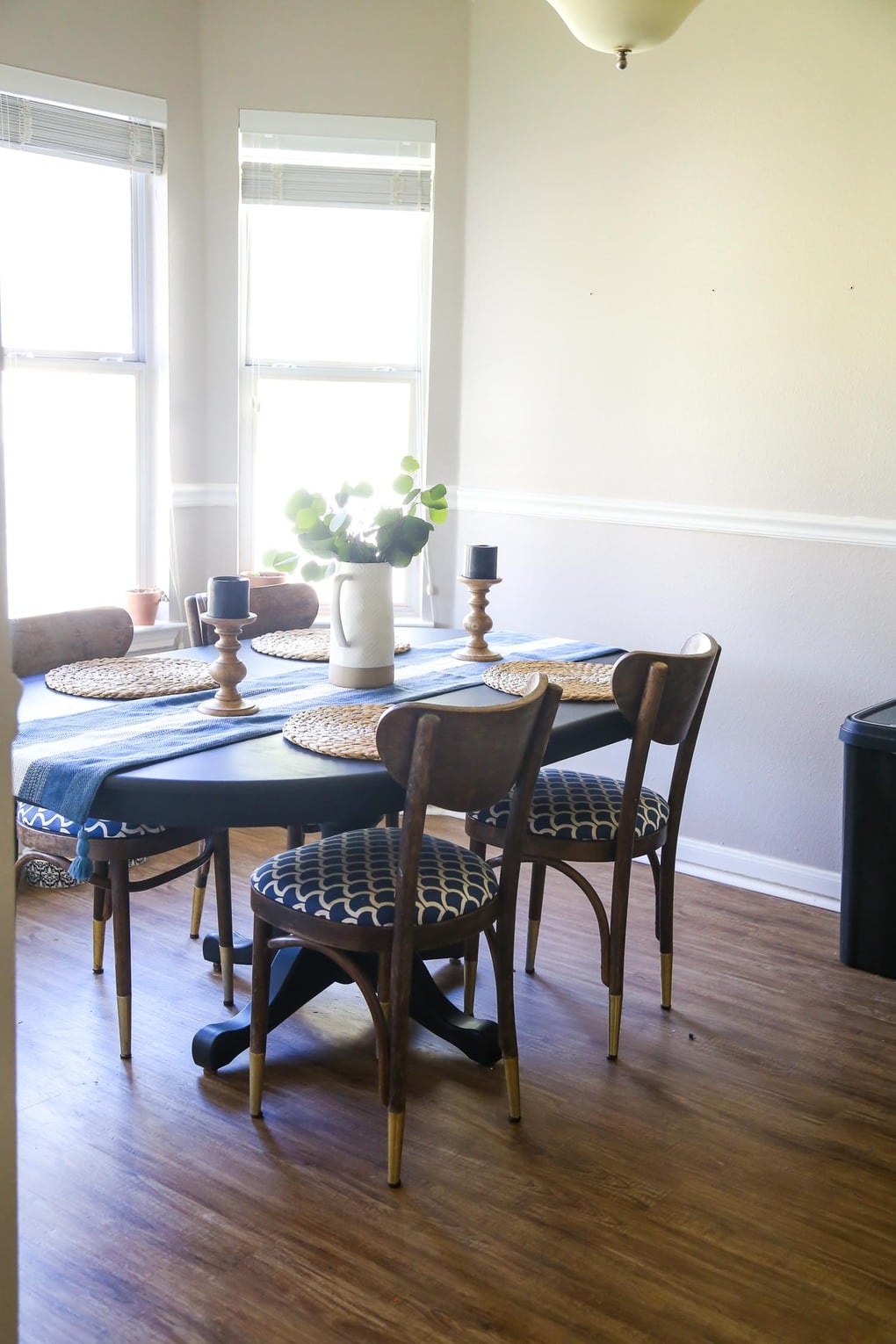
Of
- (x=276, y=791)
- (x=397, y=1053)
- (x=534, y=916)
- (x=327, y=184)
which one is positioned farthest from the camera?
(x=327, y=184)

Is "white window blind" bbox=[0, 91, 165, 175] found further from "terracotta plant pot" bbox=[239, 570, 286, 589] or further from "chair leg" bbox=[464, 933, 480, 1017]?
"chair leg" bbox=[464, 933, 480, 1017]

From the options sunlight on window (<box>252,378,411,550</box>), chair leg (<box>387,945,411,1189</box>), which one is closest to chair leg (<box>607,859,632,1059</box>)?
chair leg (<box>387,945,411,1189</box>)

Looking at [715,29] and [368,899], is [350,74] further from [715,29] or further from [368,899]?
[368,899]

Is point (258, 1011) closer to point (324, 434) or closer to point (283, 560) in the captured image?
point (283, 560)

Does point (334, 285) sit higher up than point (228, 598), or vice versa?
point (334, 285)

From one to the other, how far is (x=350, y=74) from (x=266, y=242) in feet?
1.87

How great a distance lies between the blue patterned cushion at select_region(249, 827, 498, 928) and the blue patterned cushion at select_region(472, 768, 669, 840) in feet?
0.82

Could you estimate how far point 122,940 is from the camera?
8.31 ft

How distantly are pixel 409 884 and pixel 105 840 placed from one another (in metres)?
0.74

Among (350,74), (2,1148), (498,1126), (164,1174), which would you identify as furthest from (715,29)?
(2,1148)

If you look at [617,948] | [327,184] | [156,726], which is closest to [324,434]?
[327,184]

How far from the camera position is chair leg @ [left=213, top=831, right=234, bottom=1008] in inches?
111

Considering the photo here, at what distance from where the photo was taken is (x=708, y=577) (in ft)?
12.1

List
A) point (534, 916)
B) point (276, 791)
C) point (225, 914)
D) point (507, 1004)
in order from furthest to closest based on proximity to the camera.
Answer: point (534, 916) < point (225, 914) < point (507, 1004) < point (276, 791)
